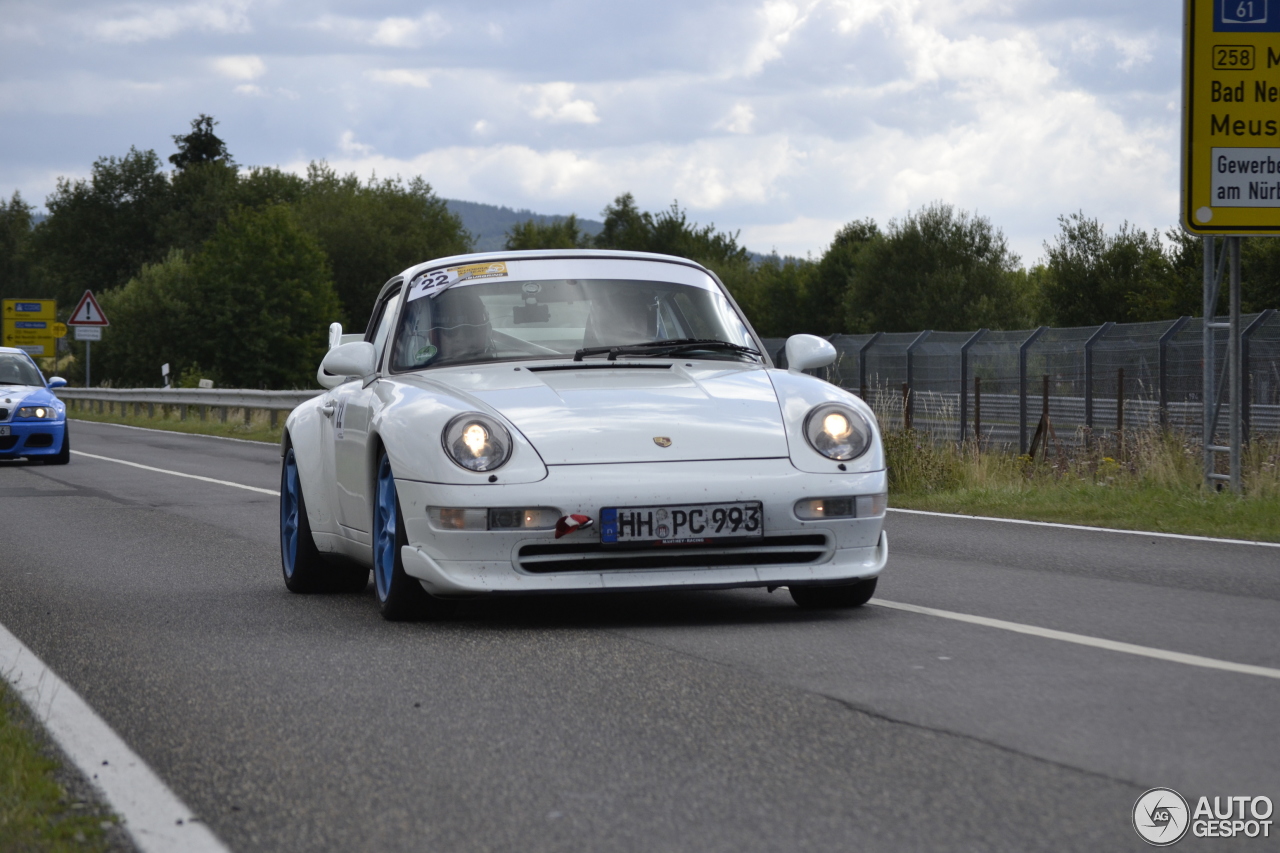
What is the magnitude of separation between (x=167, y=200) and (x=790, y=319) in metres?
40.7

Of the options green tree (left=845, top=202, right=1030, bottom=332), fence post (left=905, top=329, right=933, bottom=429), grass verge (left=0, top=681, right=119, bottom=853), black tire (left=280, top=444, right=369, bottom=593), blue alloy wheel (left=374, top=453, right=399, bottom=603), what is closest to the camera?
grass verge (left=0, top=681, right=119, bottom=853)

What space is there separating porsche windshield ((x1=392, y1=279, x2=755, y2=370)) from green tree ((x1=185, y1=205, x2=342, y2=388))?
74654mm

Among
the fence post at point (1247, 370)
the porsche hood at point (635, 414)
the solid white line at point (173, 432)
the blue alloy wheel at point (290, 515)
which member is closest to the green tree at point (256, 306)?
the solid white line at point (173, 432)

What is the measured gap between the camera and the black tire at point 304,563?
7906mm

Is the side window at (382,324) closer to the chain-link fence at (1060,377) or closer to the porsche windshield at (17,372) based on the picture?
the chain-link fence at (1060,377)

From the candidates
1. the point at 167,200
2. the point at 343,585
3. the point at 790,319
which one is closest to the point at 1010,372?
the point at 343,585

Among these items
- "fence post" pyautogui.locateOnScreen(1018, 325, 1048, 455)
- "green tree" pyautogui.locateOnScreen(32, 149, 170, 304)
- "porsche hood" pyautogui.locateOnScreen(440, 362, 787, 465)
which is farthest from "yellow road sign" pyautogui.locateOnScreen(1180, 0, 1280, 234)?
"green tree" pyautogui.locateOnScreen(32, 149, 170, 304)

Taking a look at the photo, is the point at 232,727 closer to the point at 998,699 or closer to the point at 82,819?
the point at 82,819

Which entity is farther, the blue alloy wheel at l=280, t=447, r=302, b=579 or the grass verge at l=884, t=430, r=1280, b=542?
the grass verge at l=884, t=430, r=1280, b=542

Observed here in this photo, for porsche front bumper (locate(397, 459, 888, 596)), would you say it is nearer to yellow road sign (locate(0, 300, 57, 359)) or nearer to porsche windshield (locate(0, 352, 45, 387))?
porsche windshield (locate(0, 352, 45, 387))

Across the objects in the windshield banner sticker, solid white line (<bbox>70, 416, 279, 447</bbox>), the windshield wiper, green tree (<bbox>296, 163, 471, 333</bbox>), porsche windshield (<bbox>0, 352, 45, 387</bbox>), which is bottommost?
solid white line (<bbox>70, 416, 279, 447</bbox>)

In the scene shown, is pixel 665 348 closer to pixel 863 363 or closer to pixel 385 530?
pixel 385 530

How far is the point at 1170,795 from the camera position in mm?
3660

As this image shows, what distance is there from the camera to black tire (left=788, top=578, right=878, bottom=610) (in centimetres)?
668
